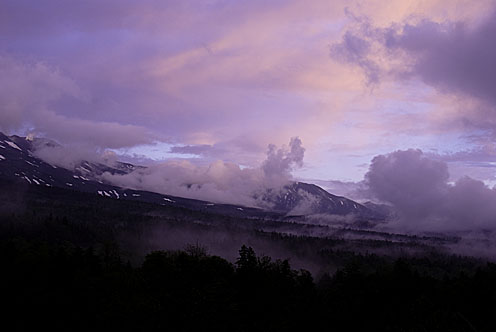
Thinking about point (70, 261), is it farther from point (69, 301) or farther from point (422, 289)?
point (422, 289)

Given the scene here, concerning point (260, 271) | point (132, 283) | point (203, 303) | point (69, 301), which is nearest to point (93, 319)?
point (69, 301)

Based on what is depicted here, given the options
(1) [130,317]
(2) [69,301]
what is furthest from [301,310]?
(2) [69,301]

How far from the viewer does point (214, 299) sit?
46.2 metres

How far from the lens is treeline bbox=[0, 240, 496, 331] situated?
144ft

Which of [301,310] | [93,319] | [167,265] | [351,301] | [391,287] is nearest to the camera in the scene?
[93,319]

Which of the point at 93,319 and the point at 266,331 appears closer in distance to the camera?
the point at 266,331

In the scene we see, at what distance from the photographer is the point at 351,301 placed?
221 ft

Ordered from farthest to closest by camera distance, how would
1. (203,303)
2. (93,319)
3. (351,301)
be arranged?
1. (351,301)
2. (93,319)
3. (203,303)

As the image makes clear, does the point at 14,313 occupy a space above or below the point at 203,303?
below

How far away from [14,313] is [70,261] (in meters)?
18.5

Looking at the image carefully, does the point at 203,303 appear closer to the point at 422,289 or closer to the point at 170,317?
the point at 170,317

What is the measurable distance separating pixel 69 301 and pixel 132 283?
8010mm

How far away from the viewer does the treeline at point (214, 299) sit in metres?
43.8

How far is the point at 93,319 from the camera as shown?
48750 millimetres
